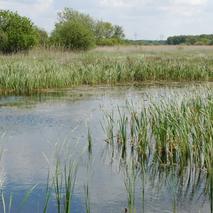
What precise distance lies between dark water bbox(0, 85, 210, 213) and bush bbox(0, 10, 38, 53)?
1548 cm

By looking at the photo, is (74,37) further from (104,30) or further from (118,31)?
(118,31)

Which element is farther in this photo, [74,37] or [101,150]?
[74,37]

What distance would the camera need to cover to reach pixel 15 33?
27344 mm

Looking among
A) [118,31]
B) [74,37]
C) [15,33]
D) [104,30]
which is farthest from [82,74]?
[118,31]

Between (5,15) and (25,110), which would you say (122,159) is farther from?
(5,15)

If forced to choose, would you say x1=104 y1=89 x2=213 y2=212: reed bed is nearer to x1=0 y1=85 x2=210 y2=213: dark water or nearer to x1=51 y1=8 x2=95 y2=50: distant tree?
x1=0 y1=85 x2=210 y2=213: dark water

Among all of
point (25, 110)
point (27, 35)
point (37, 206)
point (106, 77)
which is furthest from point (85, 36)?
point (37, 206)

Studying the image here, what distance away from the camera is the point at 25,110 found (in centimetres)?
1168

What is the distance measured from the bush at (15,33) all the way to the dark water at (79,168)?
1548 cm

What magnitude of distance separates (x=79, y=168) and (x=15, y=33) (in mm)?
21987

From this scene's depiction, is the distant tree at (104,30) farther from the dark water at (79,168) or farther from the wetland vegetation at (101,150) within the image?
the dark water at (79,168)

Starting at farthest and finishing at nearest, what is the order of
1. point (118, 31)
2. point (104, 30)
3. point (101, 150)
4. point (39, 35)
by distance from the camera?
point (118, 31)
point (104, 30)
point (39, 35)
point (101, 150)

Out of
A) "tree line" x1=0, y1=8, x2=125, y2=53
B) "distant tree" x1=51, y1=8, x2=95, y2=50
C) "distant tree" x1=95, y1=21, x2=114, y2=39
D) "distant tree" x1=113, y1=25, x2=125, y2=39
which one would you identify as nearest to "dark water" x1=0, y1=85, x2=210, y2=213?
"tree line" x1=0, y1=8, x2=125, y2=53

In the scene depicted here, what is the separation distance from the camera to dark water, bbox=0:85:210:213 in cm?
515
